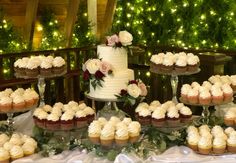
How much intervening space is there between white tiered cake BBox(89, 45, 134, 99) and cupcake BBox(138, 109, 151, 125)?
0.26 meters

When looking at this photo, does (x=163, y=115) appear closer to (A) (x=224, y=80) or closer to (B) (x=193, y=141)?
(B) (x=193, y=141)

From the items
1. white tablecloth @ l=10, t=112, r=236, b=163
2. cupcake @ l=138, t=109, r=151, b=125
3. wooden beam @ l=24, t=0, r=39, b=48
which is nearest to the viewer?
white tablecloth @ l=10, t=112, r=236, b=163

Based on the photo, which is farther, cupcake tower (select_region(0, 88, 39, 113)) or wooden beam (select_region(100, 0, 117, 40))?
wooden beam (select_region(100, 0, 117, 40))

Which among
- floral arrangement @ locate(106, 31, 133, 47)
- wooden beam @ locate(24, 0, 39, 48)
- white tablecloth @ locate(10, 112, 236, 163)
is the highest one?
wooden beam @ locate(24, 0, 39, 48)

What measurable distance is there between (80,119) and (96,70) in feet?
1.12

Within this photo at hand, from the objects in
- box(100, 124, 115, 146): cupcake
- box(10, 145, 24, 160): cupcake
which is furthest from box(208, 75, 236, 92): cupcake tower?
box(10, 145, 24, 160): cupcake

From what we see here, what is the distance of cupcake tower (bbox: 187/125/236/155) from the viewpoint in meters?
2.23

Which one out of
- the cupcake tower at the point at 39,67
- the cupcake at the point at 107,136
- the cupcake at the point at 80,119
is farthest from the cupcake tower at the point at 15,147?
the cupcake tower at the point at 39,67

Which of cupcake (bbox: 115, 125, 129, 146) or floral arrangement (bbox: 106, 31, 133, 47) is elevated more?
floral arrangement (bbox: 106, 31, 133, 47)

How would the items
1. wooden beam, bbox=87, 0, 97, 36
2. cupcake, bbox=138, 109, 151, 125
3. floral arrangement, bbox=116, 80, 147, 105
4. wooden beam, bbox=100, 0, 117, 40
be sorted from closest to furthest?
cupcake, bbox=138, 109, 151, 125 < floral arrangement, bbox=116, 80, 147, 105 < wooden beam, bbox=87, 0, 97, 36 < wooden beam, bbox=100, 0, 117, 40

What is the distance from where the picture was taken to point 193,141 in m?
2.29

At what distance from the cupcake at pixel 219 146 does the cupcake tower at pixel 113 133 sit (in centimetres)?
39

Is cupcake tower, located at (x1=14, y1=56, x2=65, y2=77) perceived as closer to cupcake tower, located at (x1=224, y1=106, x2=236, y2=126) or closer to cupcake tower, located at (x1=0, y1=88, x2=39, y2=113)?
cupcake tower, located at (x1=0, y1=88, x2=39, y2=113)

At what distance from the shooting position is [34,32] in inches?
251
